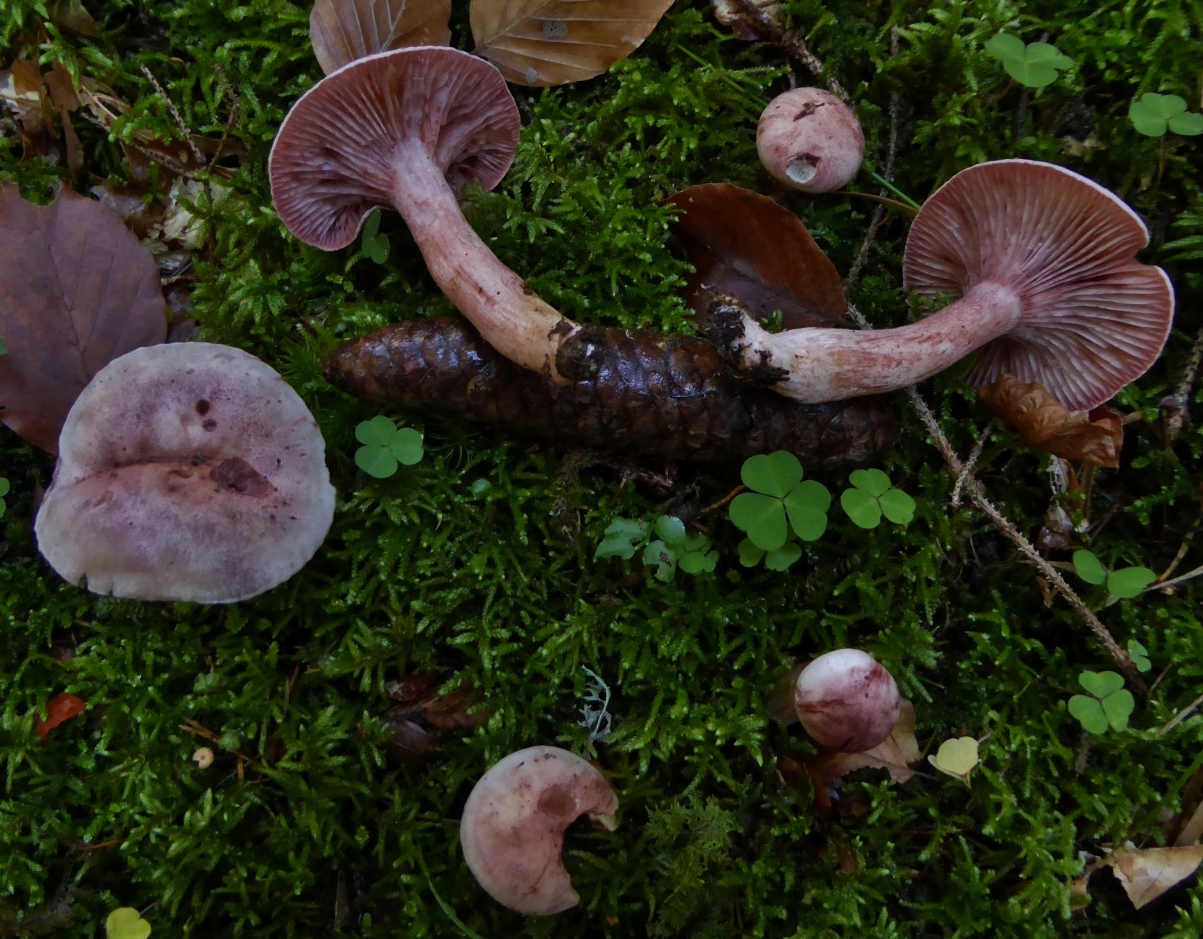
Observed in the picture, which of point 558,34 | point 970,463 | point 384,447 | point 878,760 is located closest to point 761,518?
point 970,463

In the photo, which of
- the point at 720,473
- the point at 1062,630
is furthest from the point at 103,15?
the point at 1062,630

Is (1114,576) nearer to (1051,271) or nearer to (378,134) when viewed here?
(1051,271)

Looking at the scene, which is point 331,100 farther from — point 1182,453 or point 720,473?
point 1182,453

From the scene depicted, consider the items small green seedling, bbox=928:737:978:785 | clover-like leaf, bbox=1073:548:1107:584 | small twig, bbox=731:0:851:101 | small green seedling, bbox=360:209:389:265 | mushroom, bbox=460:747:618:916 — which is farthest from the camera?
small twig, bbox=731:0:851:101

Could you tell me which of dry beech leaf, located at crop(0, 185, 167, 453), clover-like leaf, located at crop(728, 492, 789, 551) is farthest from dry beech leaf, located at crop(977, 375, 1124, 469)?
dry beech leaf, located at crop(0, 185, 167, 453)

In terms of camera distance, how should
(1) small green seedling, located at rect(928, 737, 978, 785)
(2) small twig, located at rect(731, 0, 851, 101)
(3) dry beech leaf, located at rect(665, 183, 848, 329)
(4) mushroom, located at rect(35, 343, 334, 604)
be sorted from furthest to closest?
(2) small twig, located at rect(731, 0, 851, 101)
(3) dry beech leaf, located at rect(665, 183, 848, 329)
(1) small green seedling, located at rect(928, 737, 978, 785)
(4) mushroom, located at rect(35, 343, 334, 604)

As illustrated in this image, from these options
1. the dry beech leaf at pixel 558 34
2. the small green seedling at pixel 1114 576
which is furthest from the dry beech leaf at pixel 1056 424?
the dry beech leaf at pixel 558 34

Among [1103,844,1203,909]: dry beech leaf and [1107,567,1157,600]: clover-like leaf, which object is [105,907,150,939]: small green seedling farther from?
[1107,567,1157,600]: clover-like leaf

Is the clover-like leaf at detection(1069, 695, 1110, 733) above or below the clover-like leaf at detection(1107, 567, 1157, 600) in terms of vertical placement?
below
